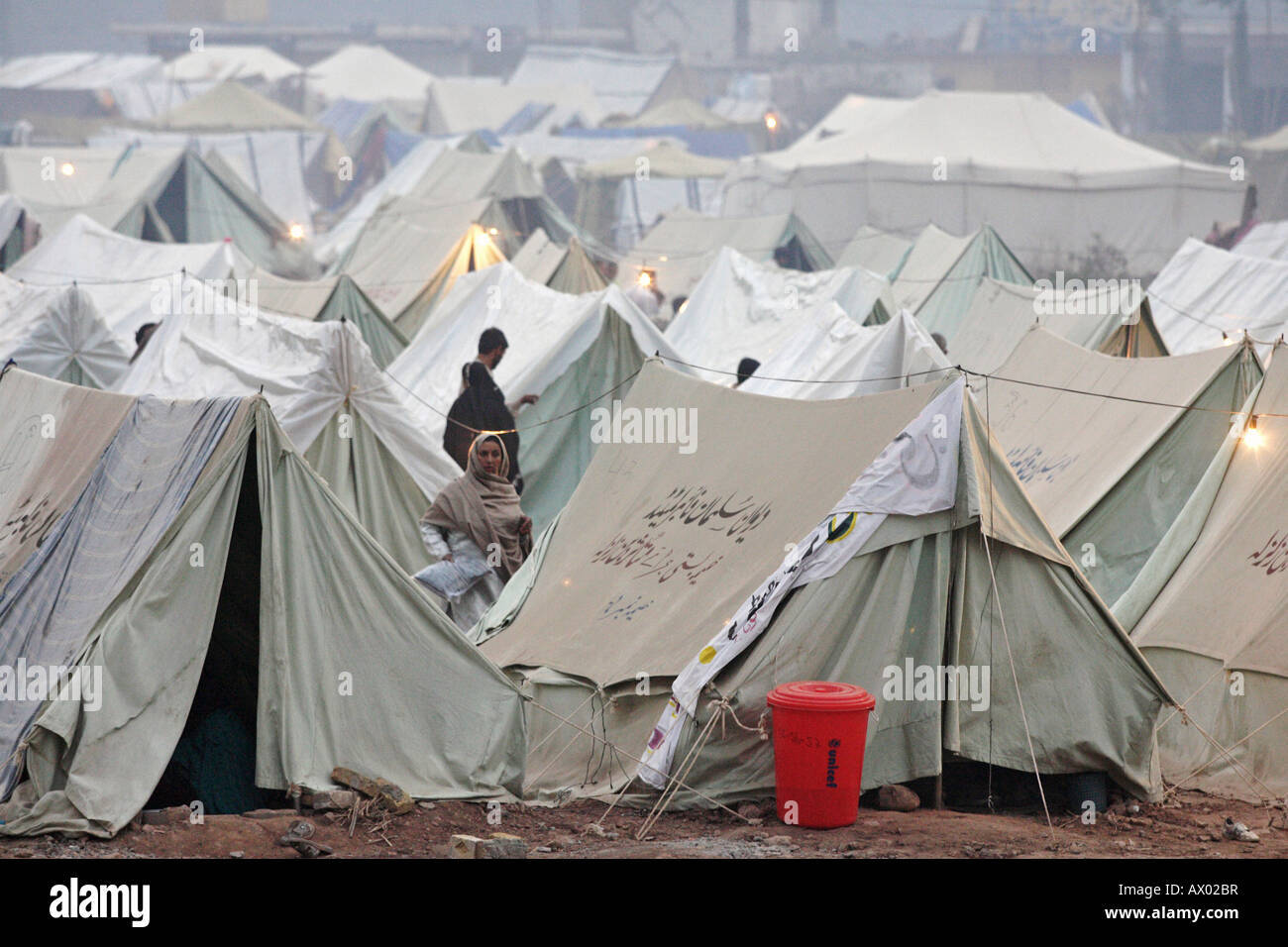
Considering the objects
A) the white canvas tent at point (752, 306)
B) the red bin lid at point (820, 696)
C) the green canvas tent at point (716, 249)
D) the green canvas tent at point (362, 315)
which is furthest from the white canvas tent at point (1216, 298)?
the red bin lid at point (820, 696)

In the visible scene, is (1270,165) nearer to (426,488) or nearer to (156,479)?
(426,488)

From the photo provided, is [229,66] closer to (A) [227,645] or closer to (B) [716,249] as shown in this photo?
(B) [716,249]

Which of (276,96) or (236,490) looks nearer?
(236,490)

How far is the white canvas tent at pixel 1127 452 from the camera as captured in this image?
754cm

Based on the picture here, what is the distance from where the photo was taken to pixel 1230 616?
5.93 meters

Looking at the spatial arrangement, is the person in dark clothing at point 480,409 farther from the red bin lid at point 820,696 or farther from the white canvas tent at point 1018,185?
the white canvas tent at point 1018,185

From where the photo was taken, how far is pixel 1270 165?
3653 centimetres

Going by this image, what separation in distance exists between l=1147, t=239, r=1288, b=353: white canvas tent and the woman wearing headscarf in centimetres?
782

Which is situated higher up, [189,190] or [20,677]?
[189,190]

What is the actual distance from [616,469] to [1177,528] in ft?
8.78

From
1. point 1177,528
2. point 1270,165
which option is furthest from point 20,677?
point 1270,165

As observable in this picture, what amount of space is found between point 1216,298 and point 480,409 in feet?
27.0

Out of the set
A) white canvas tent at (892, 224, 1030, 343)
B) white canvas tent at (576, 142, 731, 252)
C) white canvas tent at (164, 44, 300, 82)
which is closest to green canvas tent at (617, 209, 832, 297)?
white canvas tent at (892, 224, 1030, 343)

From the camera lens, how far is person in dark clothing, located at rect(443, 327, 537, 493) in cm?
878
